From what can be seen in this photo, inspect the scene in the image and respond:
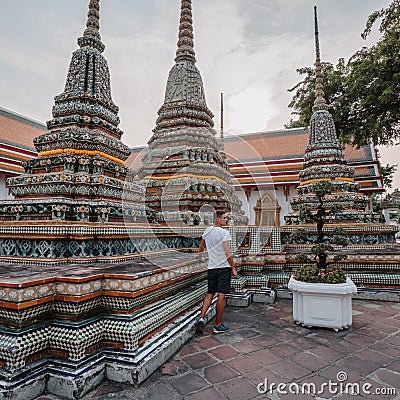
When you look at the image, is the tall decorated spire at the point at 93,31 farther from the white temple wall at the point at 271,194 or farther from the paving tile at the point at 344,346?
the white temple wall at the point at 271,194

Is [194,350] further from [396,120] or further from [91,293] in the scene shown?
[396,120]

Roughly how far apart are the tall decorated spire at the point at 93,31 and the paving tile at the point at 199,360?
18.0 feet

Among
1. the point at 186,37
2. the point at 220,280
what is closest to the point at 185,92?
the point at 186,37

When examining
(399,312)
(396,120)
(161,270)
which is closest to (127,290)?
(161,270)

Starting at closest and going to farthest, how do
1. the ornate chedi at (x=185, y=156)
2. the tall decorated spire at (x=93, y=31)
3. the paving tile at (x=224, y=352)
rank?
the paving tile at (x=224, y=352) < the tall decorated spire at (x=93, y=31) < the ornate chedi at (x=185, y=156)

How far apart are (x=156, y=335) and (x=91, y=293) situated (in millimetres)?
812

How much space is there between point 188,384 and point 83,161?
337 centimetres

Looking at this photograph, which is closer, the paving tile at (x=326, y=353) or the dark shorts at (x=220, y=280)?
the paving tile at (x=326, y=353)

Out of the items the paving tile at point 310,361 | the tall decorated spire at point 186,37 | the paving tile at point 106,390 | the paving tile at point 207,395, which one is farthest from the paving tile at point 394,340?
the tall decorated spire at point 186,37

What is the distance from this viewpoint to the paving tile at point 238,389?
2.46 metres

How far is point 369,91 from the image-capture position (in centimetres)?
945

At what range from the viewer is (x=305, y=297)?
423 centimetres

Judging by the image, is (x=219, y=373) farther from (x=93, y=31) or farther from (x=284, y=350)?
(x=93, y=31)

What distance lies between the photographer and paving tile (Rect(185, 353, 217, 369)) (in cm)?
300
